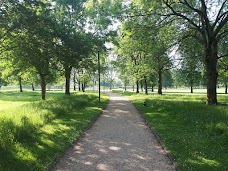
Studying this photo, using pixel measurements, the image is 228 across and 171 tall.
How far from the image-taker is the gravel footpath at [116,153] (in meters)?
7.01

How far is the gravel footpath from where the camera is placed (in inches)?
276

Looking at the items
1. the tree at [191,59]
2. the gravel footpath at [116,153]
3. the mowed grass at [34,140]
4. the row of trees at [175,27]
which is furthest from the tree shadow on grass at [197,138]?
the tree at [191,59]

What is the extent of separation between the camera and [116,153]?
8.29 meters

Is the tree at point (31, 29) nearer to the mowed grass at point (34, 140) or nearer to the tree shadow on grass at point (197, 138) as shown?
the mowed grass at point (34, 140)

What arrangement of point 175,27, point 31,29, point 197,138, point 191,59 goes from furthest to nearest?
point 191,59, point 175,27, point 31,29, point 197,138

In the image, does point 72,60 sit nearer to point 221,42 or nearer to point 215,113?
point 215,113

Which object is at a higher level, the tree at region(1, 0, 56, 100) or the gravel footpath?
the tree at region(1, 0, 56, 100)

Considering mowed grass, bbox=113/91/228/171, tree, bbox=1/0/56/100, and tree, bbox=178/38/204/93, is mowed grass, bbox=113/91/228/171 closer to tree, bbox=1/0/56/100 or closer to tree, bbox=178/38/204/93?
tree, bbox=1/0/56/100

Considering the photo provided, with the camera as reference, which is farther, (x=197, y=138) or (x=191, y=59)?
(x=191, y=59)

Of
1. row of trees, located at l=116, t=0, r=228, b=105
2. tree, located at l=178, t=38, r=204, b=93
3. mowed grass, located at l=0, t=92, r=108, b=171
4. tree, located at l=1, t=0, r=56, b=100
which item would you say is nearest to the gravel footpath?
mowed grass, located at l=0, t=92, r=108, b=171

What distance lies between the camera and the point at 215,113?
13.7 metres

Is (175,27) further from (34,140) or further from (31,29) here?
(34,140)

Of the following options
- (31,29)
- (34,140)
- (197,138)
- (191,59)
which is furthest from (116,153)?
(191,59)

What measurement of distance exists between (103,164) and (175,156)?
2278 millimetres
